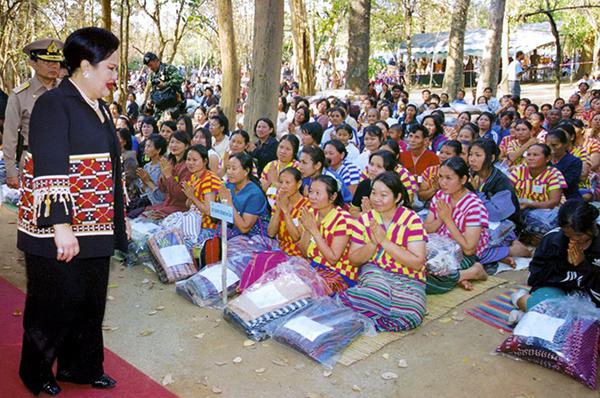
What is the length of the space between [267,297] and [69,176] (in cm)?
153

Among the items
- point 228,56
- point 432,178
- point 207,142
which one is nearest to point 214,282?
point 432,178

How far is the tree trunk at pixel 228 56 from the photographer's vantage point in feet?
29.2

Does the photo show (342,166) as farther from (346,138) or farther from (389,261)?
(389,261)

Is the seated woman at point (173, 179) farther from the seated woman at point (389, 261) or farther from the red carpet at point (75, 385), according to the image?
the seated woman at point (389, 261)

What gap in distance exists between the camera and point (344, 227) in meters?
3.80

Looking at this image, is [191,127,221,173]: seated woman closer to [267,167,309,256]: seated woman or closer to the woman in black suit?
[267,167,309,256]: seated woman

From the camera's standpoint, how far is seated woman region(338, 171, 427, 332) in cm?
351

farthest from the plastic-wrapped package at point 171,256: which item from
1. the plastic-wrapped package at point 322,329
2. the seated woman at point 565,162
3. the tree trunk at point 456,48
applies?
the tree trunk at point 456,48

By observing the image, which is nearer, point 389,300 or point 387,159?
point 389,300

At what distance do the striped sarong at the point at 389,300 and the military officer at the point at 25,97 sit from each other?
2.56 meters

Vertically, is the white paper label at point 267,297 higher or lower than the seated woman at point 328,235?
lower

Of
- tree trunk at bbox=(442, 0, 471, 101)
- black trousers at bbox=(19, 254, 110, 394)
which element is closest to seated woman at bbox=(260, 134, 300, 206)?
black trousers at bbox=(19, 254, 110, 394)

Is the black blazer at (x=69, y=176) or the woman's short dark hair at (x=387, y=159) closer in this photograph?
the black blazer at (x=69, y=176)

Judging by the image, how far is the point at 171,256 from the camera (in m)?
4.41
